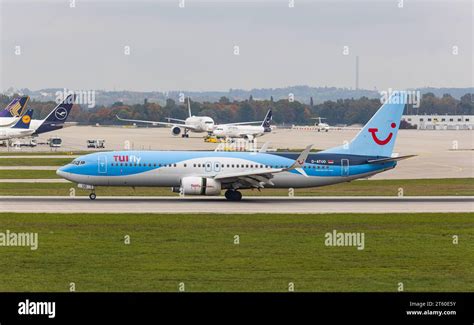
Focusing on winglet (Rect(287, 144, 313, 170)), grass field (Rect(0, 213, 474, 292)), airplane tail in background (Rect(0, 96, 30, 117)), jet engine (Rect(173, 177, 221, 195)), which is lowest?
grass field (Rect(0, 213, 474, 292))

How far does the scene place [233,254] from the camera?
35281mm

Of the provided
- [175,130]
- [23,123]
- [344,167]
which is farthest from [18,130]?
[344,167]

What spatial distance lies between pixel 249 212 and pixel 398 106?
53.9 ft

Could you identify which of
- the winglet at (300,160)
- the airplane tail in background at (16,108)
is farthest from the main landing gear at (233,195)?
the airplane tail in background at (16,108)

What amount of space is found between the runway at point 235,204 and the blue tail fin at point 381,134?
10.2 ft

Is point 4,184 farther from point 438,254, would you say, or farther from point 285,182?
point 438,254

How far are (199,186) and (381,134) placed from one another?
510 inches

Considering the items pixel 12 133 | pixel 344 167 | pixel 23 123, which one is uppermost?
pixel 23 123

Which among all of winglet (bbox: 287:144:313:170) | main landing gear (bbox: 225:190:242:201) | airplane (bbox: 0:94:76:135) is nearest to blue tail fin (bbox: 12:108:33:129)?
airplane (bbox: 0:94:76:135)

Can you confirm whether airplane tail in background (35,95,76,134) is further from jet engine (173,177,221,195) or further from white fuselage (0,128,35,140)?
jet engine (173,177,221,195)

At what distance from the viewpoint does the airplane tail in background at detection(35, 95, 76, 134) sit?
137 metres

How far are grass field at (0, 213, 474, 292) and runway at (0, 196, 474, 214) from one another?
3.66 m

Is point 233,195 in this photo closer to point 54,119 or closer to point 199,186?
point 199,186
